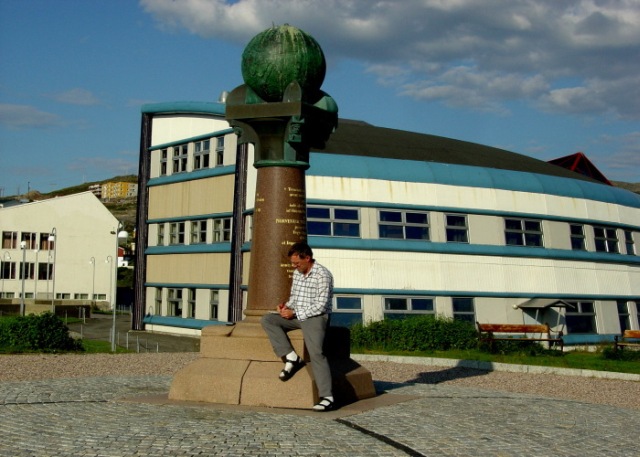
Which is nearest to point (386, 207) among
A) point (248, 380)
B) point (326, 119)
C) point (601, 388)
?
point (601, 388)

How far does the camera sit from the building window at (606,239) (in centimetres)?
3206

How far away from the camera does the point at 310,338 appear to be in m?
9.45

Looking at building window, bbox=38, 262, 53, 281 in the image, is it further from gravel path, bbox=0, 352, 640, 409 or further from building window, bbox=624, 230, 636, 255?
gravel path, bbox=0, 352, 640, 409

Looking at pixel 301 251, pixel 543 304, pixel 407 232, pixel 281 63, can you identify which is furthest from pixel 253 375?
pixel 543 304

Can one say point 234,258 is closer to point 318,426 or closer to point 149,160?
point 149,160

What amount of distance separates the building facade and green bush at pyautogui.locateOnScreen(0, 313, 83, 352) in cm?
923

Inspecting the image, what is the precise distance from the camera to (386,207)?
27.7m

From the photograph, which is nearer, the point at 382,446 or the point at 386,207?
the point at 382,446

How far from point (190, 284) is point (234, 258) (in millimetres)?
4143

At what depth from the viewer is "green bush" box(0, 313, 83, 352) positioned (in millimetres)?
20219

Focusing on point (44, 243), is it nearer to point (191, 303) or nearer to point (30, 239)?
point (30, 239)

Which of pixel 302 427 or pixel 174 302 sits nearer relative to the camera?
pixel 302 427

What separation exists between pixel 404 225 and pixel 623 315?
11.0 metres

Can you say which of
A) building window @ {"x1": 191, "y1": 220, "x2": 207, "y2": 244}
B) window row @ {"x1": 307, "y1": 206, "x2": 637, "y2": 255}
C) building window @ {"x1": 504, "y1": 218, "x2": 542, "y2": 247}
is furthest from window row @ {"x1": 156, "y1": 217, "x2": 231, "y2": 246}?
building window @ {"x1": 504, "y1": 218, "x2": 542, "y2": 247}
